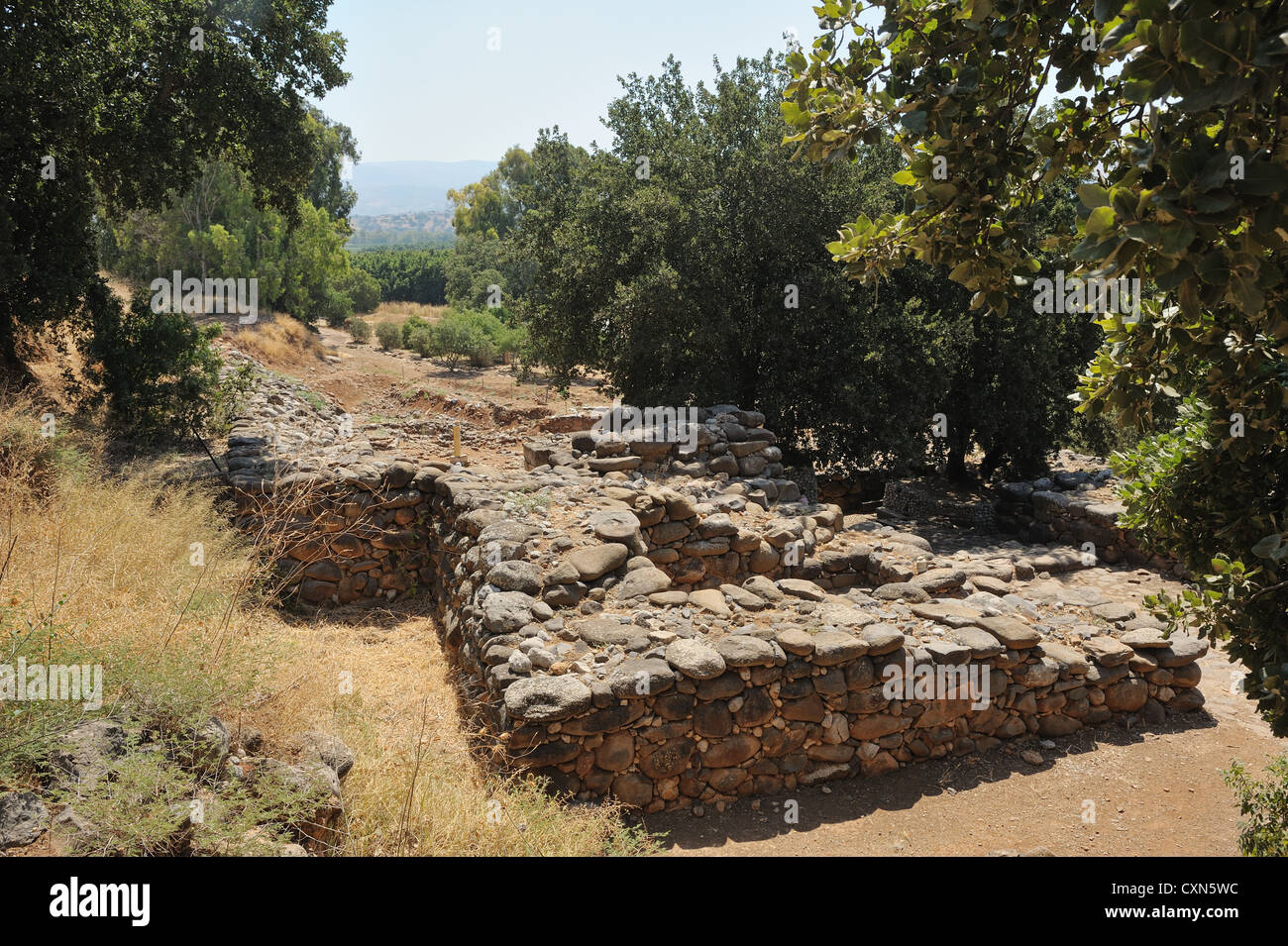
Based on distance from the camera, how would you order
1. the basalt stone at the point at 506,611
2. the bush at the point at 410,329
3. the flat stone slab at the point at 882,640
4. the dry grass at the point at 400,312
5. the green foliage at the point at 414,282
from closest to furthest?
the flat stone slab at the point at 882,640 → the basalt stone at the point at 506,611 → the bush at the point at 410,329 → the dry grass at the point at 400,312 → the green foliage at the point at 414,282

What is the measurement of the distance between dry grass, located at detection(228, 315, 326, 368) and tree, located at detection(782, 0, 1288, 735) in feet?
61.2

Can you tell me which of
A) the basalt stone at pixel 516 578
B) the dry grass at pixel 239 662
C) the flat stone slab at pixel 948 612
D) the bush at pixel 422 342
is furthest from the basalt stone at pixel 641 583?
the bush at pixel 422 342

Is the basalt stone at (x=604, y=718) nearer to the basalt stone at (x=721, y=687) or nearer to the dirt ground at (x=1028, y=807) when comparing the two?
the basalt stone at (x=721, y=687)

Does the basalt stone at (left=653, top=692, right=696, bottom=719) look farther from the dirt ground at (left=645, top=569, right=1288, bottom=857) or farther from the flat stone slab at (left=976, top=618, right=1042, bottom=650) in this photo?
the flat stone slab at (left=976, top=618, right=1042, bottom=650)

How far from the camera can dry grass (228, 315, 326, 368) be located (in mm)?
19156

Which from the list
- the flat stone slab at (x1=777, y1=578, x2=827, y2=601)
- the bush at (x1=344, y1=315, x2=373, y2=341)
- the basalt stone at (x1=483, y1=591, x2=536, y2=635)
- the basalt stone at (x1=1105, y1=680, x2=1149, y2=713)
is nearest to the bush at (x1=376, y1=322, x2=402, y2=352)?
the bush at (x1=344, y1=315, x2=373, y2=341)

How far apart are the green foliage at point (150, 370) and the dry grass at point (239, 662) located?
10.1ft

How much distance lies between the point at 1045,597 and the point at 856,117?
19.0 feet

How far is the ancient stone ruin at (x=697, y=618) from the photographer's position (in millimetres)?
5105

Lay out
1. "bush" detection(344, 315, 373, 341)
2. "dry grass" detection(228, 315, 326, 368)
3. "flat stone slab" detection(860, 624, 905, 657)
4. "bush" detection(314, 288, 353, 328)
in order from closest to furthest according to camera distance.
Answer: "flat stone slab" detection(860, 624, 905, 657), "dry grass" detection(228, 315, 326, 368), "bush" detection(344, 315, 373, 341), "bush" detection(314, 288, 353, 328)

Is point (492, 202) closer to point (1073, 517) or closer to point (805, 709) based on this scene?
point (1073, 517)

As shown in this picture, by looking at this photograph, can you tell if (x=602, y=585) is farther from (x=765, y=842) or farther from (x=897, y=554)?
(x=897, y=554)

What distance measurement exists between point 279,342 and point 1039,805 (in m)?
20.7

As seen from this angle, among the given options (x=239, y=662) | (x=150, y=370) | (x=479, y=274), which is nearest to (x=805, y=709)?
(x=239, y=662)
